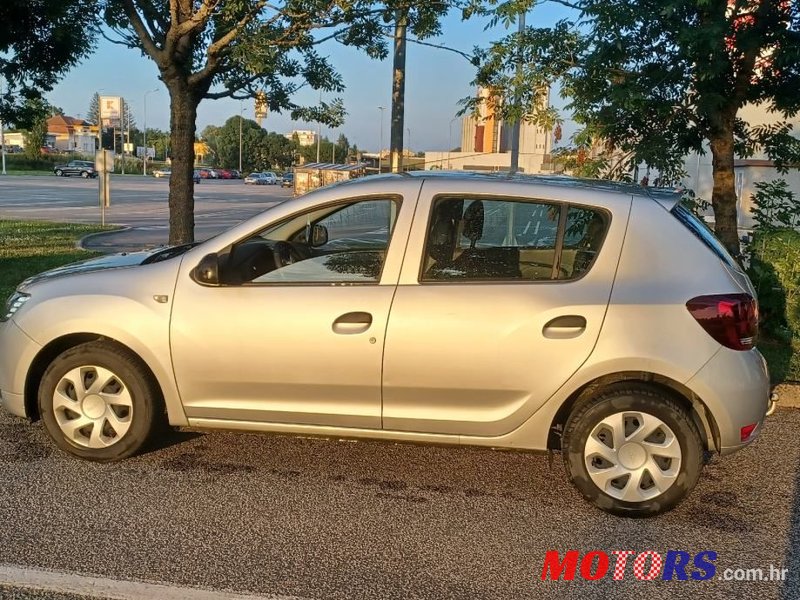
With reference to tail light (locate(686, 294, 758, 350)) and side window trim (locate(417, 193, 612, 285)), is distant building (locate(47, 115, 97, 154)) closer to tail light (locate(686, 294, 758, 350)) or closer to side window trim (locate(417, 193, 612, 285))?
side window trim (locate(417, 193, 612, 285))

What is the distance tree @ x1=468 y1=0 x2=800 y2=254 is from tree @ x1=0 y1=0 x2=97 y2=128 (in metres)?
5.60

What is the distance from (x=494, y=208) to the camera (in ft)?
13.4

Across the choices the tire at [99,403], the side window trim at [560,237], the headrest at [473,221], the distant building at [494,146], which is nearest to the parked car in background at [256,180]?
the distant building at [494,146]

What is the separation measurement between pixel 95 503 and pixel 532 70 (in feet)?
20.5

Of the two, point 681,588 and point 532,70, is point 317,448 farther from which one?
point 532,70

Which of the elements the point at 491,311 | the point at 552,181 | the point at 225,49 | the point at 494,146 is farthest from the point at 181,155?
the point at 494,146

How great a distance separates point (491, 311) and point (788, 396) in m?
3.29

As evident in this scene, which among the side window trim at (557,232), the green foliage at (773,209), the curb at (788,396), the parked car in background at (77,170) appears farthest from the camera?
the parked car in background at (77,170)

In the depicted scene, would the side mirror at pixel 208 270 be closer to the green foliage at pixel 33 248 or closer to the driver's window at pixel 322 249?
the driver's window at pixel 322 249

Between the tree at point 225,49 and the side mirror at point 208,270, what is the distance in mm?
4159

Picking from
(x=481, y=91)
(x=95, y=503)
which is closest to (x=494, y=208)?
(x=95, y=503)

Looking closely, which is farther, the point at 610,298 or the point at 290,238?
the point at 290,238

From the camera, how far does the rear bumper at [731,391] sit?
3713 millimetres

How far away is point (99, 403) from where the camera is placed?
425cm
